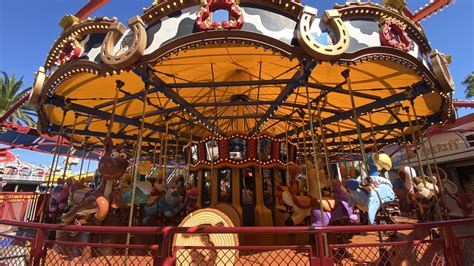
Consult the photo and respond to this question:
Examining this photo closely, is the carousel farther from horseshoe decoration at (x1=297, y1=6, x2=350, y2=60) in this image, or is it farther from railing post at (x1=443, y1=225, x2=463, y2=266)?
railing post at (x1=443, y1=225, x2=463, y2=266)

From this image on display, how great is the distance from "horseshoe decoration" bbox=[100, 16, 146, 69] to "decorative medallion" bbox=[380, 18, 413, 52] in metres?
3.58

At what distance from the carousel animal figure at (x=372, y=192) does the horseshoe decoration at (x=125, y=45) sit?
14.1 feet

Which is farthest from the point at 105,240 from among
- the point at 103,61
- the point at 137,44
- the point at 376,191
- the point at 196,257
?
the point at 376,191

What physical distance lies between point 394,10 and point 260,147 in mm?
3972

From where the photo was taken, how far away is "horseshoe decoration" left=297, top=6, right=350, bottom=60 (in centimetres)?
334

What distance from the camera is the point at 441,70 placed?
439cm

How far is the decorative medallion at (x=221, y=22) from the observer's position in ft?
11.0

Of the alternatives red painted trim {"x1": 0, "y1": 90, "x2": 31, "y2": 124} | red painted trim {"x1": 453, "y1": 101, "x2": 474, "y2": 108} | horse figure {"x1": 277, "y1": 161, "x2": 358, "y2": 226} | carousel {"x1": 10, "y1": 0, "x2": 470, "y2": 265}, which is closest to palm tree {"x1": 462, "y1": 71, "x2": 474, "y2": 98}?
red painted trim {"x1": 453, "y1": 101, "x2": 474, "y2": 108}

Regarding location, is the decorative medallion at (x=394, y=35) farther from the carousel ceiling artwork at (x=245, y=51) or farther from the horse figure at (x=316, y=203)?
the horse figure at (x=316, y=203)

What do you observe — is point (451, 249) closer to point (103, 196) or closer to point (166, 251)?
point (166, 251)

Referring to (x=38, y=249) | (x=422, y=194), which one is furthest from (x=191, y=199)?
(x=422, y=194)

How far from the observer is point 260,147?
663cm

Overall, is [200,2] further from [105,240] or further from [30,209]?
[30,209]

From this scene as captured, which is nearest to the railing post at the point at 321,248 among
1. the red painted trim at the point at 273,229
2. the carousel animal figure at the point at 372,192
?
the red painted trim at the point at 273,229
